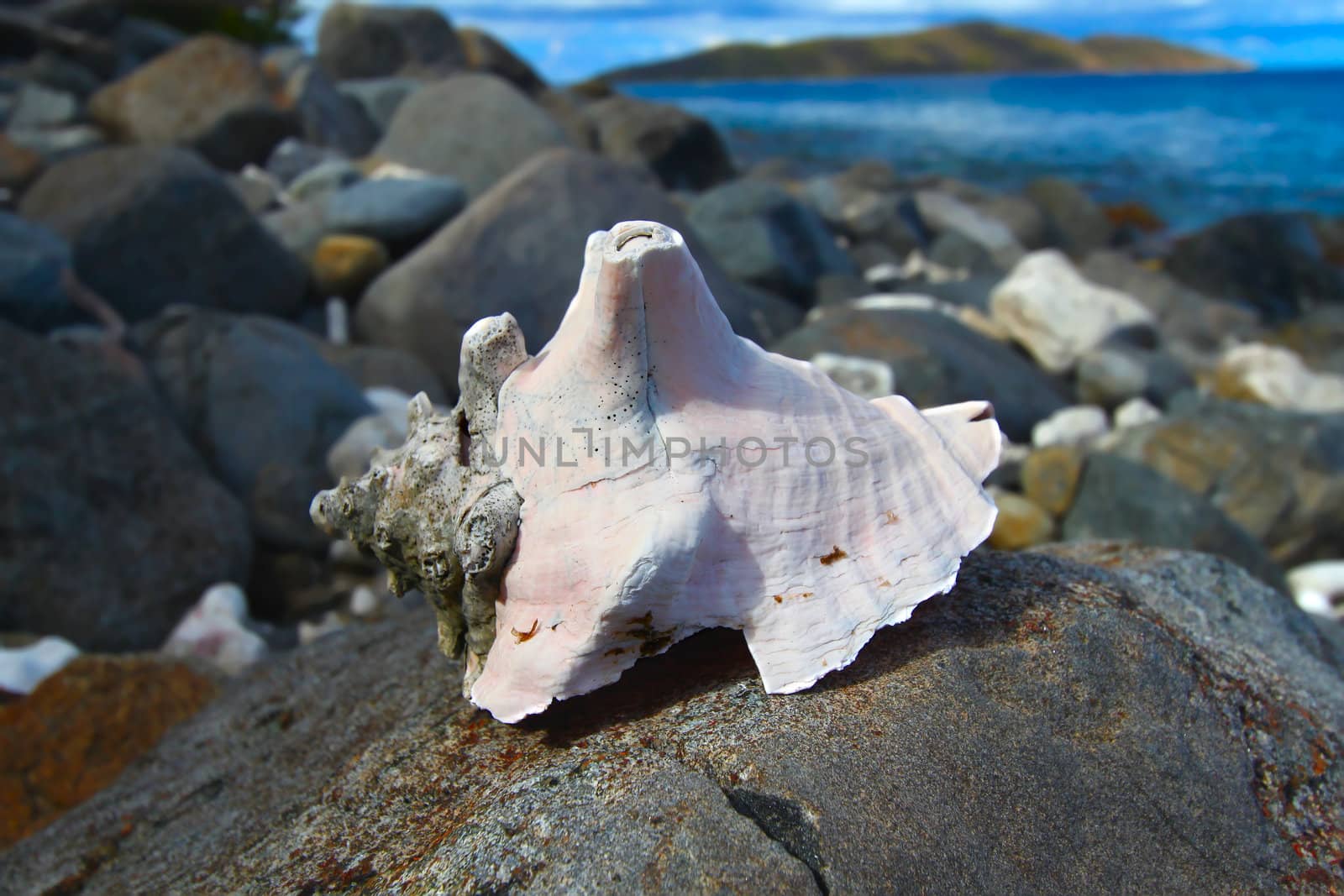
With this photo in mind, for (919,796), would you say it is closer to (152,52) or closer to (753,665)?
(753,665)

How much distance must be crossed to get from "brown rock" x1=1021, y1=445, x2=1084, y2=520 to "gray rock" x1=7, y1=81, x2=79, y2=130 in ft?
42.0

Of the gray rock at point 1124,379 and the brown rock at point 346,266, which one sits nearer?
the brown rock at point 346,266

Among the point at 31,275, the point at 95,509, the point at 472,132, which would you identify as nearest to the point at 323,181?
the point at 472,132

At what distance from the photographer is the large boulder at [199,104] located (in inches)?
505

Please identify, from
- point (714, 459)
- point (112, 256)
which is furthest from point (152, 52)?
point (714, 459)

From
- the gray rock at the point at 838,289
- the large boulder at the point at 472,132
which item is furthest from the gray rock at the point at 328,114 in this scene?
the gray rock at the point at 838,289

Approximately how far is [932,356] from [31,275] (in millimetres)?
6377

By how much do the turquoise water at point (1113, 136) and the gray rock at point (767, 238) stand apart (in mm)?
13596

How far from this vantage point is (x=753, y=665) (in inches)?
81.4

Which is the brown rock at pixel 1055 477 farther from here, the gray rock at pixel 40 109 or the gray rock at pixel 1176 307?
the gray rock at pixel 40 109

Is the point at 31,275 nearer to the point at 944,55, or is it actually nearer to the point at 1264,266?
the point at 1264,266

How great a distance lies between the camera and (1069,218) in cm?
1898

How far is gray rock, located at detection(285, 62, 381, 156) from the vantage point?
1494cm

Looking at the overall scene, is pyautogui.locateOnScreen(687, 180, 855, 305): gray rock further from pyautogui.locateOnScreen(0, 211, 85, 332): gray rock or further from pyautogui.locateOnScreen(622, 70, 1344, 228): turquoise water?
pyautogui.locateOnScreen(622, 70, 1344, 228): turquoise water
